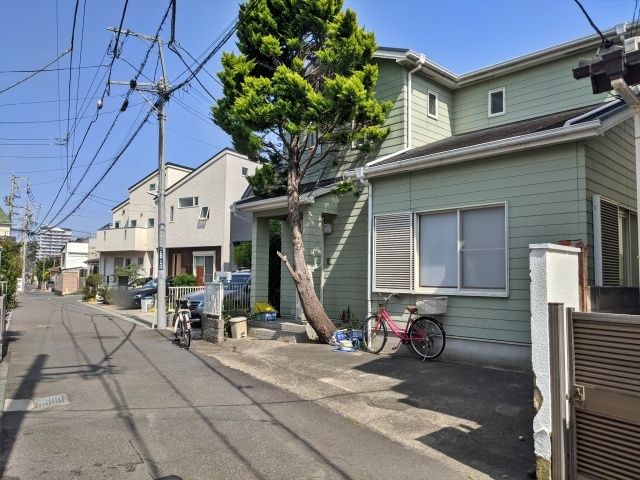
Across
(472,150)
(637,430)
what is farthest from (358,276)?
(637,430)

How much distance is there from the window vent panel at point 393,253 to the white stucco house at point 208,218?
14.7 metres

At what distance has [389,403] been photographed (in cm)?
615

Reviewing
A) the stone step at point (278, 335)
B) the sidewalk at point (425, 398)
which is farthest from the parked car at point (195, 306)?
the sidewalk at point (425, 398)

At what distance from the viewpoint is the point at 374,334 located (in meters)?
9.47

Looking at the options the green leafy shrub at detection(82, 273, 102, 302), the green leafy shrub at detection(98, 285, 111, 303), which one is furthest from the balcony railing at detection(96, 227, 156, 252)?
the green leafy shrub at detection(98, 285, 111, 303)

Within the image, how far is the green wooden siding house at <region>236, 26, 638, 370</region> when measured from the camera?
732cm

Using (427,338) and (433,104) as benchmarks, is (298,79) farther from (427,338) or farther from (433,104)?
(427,338)

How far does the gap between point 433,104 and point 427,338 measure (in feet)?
21.5

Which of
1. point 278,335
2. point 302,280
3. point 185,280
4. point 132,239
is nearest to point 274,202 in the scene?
point 302,280

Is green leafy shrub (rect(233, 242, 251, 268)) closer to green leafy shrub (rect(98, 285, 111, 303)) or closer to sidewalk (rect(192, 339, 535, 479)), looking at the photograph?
green leafy shrub (rect(98, 285, 111, 303))

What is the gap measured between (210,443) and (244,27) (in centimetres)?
886

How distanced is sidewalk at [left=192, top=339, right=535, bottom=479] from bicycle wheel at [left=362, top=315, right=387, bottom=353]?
0.87ft

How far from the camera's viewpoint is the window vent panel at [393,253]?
9219mm

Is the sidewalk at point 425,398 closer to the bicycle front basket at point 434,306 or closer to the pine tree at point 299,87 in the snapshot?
the bicycle front basket at point 434,306
